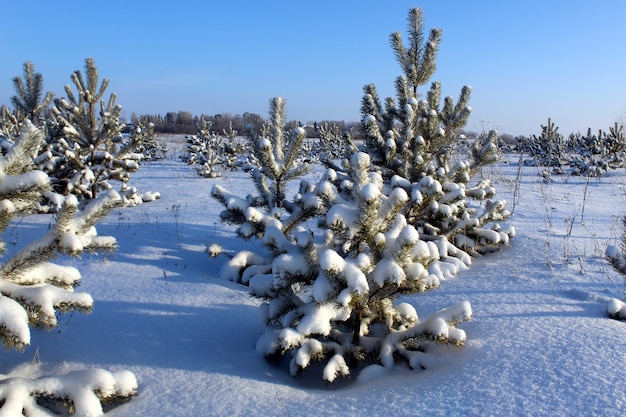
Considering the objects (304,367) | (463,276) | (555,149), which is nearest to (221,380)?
(304,367)

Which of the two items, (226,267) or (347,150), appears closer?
(226,267)

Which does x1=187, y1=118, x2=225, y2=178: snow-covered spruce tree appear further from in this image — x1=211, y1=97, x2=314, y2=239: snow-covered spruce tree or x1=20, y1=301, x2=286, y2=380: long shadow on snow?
x1=20, y1=301, x2=286, y2=380: long shadow on snow

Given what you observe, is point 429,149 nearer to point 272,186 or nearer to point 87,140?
point 272,186

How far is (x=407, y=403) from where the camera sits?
7.24ft

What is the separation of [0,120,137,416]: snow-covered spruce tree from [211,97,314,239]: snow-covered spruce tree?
1.81 meters

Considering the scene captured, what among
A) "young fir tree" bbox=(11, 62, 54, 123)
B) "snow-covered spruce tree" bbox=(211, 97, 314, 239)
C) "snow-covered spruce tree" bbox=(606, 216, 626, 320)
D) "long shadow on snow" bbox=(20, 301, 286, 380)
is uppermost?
"young fir tree" bbox=(11, 62, 54, 123)

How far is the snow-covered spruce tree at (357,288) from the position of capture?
2447 millimetres

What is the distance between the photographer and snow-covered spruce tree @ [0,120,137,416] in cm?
191

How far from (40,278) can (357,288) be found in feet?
5.14

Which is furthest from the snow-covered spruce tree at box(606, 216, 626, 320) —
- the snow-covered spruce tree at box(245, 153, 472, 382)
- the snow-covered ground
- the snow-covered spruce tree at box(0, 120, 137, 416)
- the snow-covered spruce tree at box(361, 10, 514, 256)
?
the snow-covered spruce tree at box(0, 120, 137, 416)

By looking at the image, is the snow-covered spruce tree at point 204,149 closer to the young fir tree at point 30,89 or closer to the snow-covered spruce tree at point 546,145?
the young fir tree at point 30,89

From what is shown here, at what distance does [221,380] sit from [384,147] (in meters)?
3.51

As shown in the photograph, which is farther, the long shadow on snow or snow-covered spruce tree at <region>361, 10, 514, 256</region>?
snow-covered spruce tree at <region>361, 10, 514, 256</region>

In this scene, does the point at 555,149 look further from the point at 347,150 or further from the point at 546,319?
the point at 546,319
